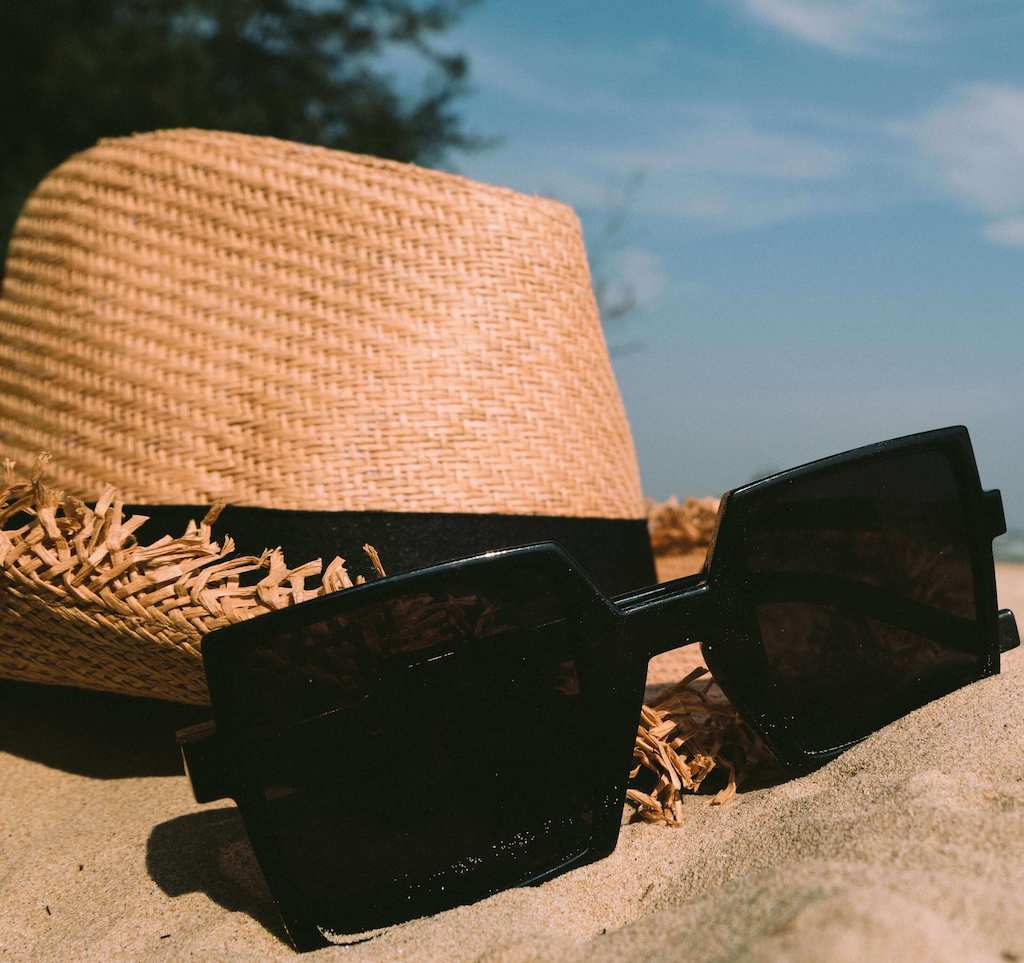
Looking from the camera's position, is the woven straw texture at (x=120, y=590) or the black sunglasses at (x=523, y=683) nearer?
the black sunglasses at (x=523, y=683)

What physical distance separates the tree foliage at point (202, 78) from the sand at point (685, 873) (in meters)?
3.75

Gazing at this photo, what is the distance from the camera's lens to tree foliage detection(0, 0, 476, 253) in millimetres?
4398

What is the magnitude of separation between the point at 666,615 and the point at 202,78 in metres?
4.30

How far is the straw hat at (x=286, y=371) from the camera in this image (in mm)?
1316


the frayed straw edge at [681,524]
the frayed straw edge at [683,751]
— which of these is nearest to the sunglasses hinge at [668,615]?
the frayed straw edge at [683,751]

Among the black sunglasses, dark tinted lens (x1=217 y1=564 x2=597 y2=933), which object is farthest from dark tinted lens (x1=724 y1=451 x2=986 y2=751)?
dark tinted lens (x1=217 y1=564 x2=597 y2=933)

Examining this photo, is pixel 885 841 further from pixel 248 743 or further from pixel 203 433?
pixel 203 433

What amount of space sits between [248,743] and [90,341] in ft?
2.49

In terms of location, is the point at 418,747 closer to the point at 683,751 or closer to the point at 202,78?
the point at 683,751

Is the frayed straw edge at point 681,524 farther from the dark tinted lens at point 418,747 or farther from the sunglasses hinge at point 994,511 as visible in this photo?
the dark tinted lens at point 418,747

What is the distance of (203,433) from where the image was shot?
53.3 inches

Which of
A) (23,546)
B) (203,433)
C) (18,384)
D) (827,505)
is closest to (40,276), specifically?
(18,384)

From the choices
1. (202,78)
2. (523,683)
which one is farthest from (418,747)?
(202,78)

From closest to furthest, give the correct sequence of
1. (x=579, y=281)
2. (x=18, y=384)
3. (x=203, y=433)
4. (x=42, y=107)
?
1. (x=203, y=433)
2. (x=18, y=384)
3. (x=579, y=281)
4. (x=42, y=107)
